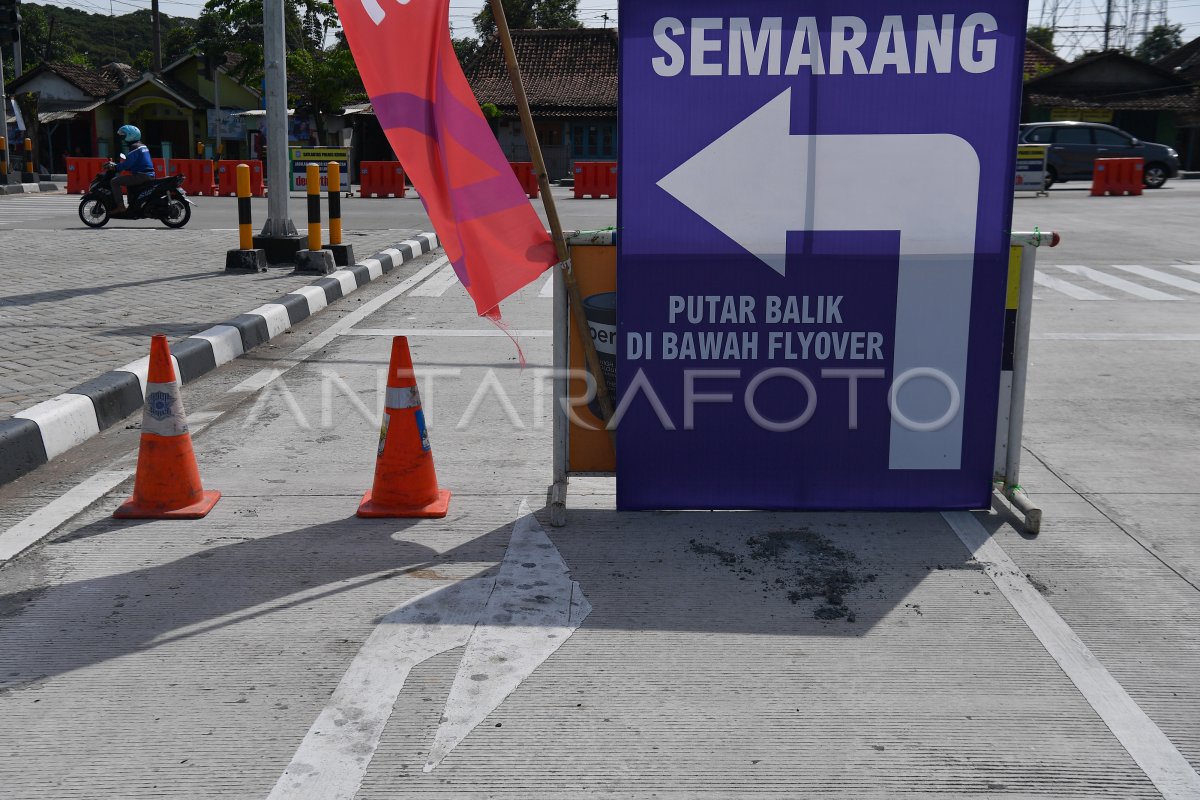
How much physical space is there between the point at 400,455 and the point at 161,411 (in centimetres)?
104

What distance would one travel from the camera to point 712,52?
4.48m

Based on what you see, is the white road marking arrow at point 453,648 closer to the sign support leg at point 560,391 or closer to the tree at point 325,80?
the sign support leg at point 560,391

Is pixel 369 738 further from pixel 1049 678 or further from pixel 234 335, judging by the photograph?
pixel 234 335

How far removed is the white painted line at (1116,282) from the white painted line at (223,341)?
8564mm

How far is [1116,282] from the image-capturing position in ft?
41.3

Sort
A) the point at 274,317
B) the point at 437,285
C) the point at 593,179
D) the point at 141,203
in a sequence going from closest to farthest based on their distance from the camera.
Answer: the point at 274,317 → the point at 437,285 → the point at 141,203 → the point at 593,179

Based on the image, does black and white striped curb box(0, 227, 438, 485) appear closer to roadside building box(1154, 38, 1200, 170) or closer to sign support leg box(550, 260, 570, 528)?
sign support leg box(550, 260, 570, 528)

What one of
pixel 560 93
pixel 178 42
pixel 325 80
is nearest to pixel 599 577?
pixel 325 80

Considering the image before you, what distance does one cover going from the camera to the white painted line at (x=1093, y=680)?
296cm

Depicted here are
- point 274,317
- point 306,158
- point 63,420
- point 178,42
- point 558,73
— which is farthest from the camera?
point 178,42

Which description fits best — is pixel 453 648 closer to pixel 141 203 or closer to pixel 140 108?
pixel 141 203

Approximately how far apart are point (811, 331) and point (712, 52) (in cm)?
118

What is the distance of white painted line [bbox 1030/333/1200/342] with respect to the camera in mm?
9258

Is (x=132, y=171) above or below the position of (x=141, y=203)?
above
